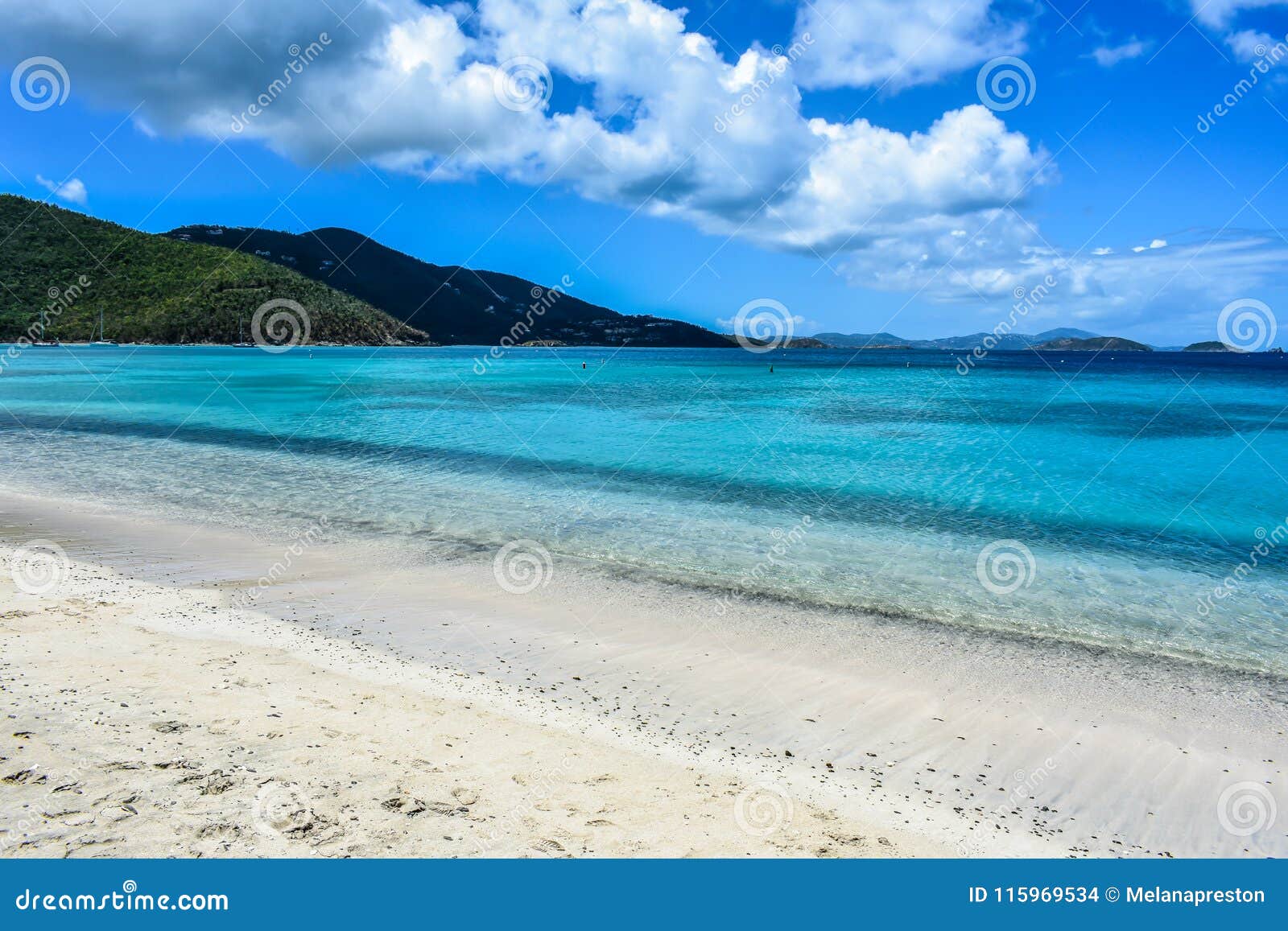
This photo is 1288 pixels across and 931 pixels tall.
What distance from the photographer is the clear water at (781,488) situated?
10680 millimetres

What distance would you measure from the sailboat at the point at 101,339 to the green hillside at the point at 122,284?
36 centimetres

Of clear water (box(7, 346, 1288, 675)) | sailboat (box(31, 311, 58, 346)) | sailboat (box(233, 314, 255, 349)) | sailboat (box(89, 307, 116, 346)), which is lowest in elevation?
clear water (box(7, 346, 1288, 675))

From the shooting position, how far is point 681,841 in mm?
4434

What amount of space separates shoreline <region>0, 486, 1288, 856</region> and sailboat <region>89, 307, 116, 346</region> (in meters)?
121

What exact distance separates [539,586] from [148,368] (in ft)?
218

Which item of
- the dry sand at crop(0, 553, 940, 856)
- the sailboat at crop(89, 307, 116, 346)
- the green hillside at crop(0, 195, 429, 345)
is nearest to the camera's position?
the dry sand at crop(0, 553, 940, 856)

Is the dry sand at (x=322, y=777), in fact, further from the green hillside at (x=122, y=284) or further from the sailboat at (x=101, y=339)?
the sailboat at (x=101, y=339)

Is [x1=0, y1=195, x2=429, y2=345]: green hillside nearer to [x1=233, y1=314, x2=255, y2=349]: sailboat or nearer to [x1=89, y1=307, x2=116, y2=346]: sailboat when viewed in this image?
[x1=89, y1=307, x2=116, y2=346]: sailboat

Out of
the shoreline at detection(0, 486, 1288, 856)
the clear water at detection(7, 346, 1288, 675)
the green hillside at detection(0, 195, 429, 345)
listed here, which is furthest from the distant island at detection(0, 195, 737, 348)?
the shoreline at detection(0, 486, 1288, 856)

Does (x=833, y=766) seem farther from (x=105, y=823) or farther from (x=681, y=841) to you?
(x=105, y=823)

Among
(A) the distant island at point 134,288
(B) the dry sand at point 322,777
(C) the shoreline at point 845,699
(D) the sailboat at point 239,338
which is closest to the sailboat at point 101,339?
(A) the distant island at point 134,288

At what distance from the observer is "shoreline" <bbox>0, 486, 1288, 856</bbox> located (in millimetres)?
5258

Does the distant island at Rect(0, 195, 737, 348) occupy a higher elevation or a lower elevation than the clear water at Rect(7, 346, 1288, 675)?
higher

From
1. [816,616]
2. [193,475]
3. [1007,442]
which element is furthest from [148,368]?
[816,616]
